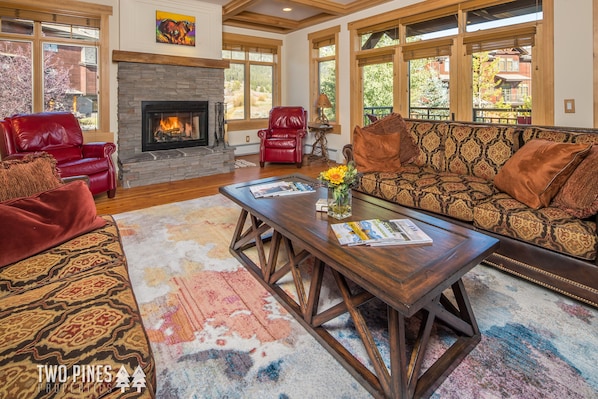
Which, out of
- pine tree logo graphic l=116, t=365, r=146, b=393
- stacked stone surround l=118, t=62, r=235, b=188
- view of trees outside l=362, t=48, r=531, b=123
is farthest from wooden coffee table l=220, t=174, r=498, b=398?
stacked stone surround l=118, t=62, r=235, b=188

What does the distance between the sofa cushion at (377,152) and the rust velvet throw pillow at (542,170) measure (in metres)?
1.14

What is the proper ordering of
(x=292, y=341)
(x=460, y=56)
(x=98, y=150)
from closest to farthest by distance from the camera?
(x=292, y=341)
(x=98, y=150)
(x=460, y=56)

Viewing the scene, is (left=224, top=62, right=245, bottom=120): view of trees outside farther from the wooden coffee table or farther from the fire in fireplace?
the wooden coffee table

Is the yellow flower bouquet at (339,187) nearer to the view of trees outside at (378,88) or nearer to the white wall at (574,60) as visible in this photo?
the white wall at (574,60)

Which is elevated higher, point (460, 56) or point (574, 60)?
point (460, 56)

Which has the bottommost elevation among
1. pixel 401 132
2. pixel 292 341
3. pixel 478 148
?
pixel 292 341

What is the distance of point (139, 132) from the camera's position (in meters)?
5.36

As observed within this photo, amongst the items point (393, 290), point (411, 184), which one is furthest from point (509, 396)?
point (411, 184)

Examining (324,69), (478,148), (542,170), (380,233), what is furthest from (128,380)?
(324,69)

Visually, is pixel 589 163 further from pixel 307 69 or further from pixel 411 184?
pixel 307 69

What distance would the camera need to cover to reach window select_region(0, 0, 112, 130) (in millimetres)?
4590

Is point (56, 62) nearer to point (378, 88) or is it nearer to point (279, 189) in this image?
point (279, 189)

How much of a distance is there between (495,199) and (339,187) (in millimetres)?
1312

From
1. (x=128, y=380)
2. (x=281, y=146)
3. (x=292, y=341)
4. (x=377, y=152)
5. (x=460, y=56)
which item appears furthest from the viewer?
(x=281, y=146)
